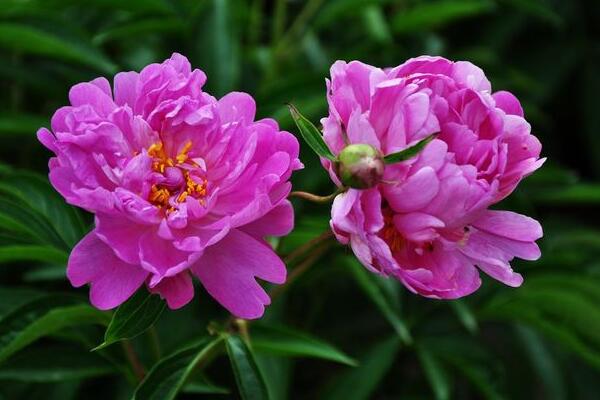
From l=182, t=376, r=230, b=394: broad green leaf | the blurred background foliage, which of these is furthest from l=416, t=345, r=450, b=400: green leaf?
l=182, t=376, r=230, b=394: broad green leaf

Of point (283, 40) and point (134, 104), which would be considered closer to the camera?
point (134, 104)

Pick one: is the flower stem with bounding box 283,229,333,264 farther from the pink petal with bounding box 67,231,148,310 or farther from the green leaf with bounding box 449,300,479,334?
the green leaf with bounding box 449,300,479,334

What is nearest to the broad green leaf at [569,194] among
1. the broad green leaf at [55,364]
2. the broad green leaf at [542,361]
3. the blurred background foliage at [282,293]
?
the blurred background foliage at [282,293]

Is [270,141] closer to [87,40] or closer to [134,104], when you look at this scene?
[134,104]

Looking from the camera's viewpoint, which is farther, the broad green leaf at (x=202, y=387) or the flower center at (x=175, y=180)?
the broad green leaf at (x=202, y=387)

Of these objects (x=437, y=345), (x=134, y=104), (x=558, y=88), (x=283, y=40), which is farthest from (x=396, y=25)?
(x=134, y=104)

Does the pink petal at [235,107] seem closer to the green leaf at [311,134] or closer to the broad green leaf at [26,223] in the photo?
the green leaf at [311,134]

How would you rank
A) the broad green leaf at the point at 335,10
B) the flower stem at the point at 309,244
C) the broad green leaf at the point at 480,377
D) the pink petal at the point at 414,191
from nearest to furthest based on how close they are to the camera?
1. the pink petal at the point at 414,191
2. the flower stem at the point at 309,244
3. the broad green leaf at the point at 480,377
4. the broad green leaf at the point at 335,10
